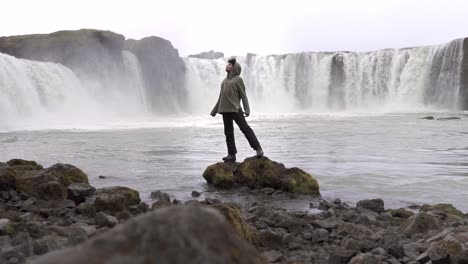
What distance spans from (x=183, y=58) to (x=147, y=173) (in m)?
44.2

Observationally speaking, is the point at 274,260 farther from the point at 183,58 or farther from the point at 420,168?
the point at 183,58

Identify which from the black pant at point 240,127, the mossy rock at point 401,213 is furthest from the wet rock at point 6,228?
the black pant at point 240,127

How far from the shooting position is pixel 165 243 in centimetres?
137

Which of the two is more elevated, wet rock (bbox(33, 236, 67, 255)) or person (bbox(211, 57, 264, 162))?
person (bbox(211, 57, 264, 162))

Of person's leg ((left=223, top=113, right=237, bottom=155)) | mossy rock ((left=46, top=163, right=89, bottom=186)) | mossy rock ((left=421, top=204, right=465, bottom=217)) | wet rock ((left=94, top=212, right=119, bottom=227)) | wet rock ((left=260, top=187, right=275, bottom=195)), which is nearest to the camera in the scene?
wet rock ((left=94, top=212, right=119, bottom=227))

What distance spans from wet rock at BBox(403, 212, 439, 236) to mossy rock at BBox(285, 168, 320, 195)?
7.41 ft

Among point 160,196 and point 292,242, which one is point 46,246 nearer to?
point 292,242

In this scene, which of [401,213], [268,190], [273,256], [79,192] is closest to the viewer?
[273,256]

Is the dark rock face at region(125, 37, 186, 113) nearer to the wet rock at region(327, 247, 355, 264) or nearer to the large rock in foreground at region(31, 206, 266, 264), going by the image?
the wet rock at region(327, 247, 355, 264)

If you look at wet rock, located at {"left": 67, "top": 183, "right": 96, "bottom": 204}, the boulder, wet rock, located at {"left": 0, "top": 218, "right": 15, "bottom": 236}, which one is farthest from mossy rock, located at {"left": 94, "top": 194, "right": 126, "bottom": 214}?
wet rock, located at {"left": 0, "top": 218, "right": 15, "bottom": 236}

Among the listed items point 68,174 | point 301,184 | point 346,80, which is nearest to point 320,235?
point 301,184

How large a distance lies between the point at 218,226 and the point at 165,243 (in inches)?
7.4

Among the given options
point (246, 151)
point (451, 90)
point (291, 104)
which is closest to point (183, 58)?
point (291, 104)

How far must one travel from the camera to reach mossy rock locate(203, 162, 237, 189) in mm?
7723
